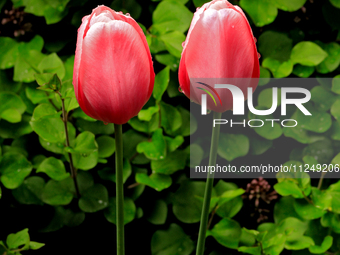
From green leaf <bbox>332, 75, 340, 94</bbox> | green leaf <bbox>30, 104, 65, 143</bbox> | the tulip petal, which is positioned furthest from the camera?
green leaf <bbox>332, 75, 340, 94</bbox>

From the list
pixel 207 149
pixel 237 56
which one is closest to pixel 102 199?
pixel 207 149

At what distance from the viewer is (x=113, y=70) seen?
275mm

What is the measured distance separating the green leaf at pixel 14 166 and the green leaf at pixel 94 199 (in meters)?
0.09

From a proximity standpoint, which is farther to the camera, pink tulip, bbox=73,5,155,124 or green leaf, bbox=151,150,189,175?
green leaf, bbox=151,150,189,175

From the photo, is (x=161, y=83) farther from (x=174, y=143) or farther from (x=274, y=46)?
(x=274, y=46)

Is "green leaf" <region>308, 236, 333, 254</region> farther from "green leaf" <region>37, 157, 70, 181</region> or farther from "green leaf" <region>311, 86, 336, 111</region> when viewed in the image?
"green leaf" <region>37, 157, 70, 181</region>

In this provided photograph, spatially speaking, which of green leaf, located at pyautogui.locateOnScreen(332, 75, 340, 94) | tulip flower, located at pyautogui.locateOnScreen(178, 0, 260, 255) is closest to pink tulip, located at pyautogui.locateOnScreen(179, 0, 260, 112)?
tulip flower, located at pyautogui.locateOnScreen(178, 0, 260, 255)

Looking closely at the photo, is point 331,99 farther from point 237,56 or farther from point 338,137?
point 237,56

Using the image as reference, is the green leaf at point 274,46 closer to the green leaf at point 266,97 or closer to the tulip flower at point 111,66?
the green leaf at point 266,97

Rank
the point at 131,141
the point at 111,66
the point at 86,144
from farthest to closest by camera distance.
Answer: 1. the point at 131,141
2. the point at 86,144
3. the point at 111,66

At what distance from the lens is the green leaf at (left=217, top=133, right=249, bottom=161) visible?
492 mm

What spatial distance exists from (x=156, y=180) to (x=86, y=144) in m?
0.12

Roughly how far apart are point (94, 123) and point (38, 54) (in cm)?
14

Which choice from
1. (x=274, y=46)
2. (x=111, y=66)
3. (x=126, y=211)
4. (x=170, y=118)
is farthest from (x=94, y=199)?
(x=274, y=46)
